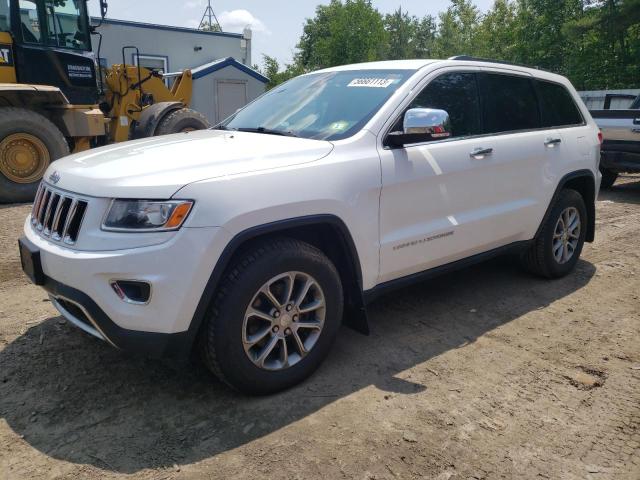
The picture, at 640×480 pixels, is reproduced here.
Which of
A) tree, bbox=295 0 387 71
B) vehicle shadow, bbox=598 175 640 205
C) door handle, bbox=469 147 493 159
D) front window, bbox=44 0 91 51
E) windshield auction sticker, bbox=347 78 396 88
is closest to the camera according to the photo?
windshield auction sticker, bbox=347 78 396 88

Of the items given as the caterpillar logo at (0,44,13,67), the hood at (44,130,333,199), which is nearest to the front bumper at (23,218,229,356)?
the hood at (44,130,333,199)

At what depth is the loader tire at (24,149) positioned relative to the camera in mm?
8109

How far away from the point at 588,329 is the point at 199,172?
299cm

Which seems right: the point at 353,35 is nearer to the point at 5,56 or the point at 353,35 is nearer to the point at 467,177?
the point at 5,56

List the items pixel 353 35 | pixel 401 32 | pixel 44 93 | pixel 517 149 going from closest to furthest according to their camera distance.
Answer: pixel 517 149
pixel 44 93
pixel 353 35
pixel 401 32

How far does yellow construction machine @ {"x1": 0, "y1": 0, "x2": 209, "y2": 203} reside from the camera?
26.9 ft

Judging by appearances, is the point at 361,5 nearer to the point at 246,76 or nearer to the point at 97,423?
the point at 246,76

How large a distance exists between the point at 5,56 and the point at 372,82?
7.08 metres

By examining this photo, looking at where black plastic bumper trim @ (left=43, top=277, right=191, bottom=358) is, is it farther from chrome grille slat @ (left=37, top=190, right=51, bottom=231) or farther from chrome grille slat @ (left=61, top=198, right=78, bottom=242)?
chrome grille slat @ (left=37, top=190, right=51, bottom=231)

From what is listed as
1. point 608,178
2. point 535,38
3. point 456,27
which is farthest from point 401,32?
point 608,178

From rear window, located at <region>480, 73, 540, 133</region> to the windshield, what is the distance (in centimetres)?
81

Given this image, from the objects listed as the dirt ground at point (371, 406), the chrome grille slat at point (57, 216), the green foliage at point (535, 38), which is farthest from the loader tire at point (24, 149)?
the green foliage at point (535, 38)

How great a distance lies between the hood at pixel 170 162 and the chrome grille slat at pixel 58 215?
62 millimetres

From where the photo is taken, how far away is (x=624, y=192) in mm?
9656
